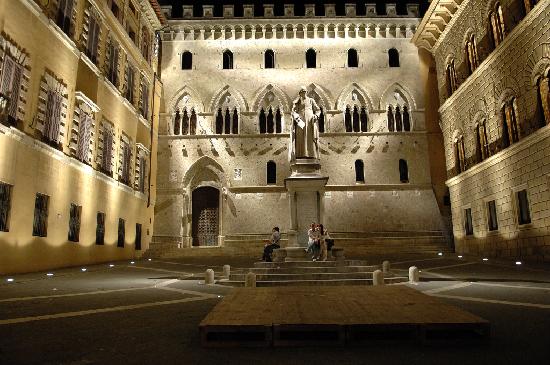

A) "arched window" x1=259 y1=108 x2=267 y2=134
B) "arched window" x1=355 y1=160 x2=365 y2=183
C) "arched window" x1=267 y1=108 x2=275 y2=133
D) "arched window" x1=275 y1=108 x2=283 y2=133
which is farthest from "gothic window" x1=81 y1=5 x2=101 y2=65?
"arched window" x1=355 y1=160 x2=365 y2=183

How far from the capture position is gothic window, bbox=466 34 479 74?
2255 cm

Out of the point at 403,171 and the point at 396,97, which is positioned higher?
the point at 396,97

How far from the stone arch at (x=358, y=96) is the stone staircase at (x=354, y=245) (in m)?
9.36

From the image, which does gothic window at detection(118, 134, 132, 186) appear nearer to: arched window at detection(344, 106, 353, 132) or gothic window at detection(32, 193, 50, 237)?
gothic window at detection(32, 193, 50, 237)

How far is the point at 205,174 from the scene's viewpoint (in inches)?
1223

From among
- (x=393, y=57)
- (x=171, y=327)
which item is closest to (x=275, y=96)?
(x=393, y=57)

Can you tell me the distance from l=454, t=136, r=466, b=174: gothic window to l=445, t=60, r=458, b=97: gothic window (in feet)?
10.2

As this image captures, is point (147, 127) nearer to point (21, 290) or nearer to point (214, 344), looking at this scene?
point (21, 290)

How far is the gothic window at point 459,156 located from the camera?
958 inches

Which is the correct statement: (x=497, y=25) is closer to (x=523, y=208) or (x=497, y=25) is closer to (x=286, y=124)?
(x=523, y=208)

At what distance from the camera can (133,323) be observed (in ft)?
20.3

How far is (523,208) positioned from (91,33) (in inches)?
842

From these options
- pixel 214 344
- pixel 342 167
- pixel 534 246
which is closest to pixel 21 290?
pixel 214 344

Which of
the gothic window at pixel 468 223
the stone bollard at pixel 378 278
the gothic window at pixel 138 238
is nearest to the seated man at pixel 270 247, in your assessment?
the stone bollard at pixel 378 278
